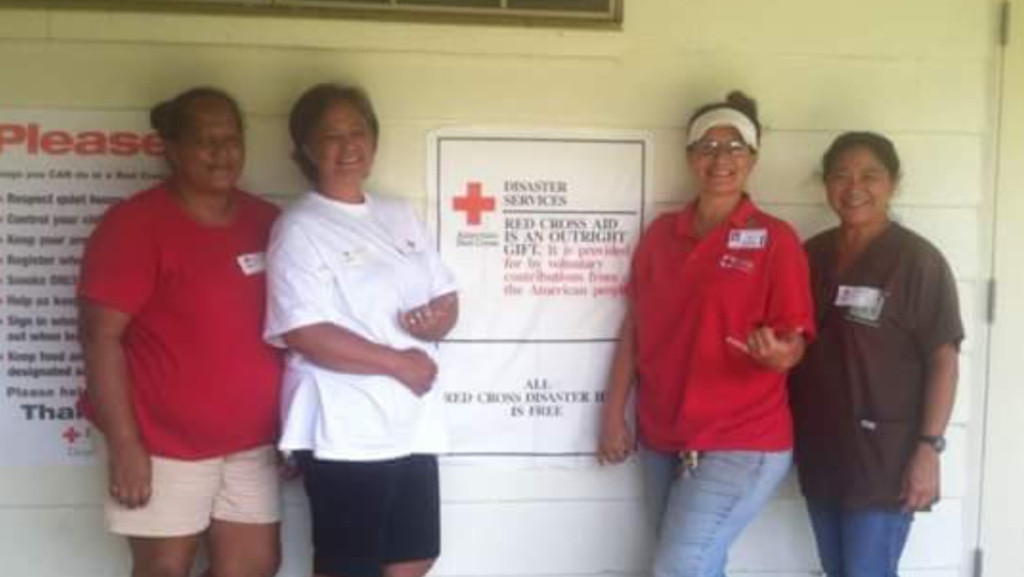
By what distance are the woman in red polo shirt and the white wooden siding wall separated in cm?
36

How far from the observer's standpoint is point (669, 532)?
207 cm

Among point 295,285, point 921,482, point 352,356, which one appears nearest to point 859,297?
point 921,482

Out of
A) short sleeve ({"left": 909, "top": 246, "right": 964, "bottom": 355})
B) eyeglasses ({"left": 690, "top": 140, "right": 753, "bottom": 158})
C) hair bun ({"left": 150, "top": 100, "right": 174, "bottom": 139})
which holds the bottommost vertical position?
short sleeve ({"left": 909, "top": 246, "right": 964, "bottom": 355})

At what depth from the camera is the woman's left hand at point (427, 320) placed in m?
2.04

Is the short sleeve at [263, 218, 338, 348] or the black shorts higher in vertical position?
the short sleeve at [263, 218, 338, 348]

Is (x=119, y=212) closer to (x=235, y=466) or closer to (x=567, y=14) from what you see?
(x=235, y=466)

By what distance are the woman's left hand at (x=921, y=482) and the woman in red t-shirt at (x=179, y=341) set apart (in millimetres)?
1385

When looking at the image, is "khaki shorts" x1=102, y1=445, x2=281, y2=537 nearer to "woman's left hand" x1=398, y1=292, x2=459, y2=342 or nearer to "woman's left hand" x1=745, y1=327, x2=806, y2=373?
"woman's left hand" x1=398, y1=292, x2=459, y2=342

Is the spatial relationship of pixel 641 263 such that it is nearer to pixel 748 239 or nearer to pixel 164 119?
pixel 748 239

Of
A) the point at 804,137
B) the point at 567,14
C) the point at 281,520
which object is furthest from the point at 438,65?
the point at 281,520

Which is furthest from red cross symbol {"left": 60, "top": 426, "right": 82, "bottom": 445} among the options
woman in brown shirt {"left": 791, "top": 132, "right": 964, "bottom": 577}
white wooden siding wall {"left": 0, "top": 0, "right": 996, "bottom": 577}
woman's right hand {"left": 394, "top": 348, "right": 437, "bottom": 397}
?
woman in brown shirt {"left": 791, "top": 132, "right": 964, "bottom": 577}

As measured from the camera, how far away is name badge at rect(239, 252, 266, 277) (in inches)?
81.0

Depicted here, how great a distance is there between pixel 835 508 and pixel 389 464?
1.03 metres

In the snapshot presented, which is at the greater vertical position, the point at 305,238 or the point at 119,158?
the point at 119,158
